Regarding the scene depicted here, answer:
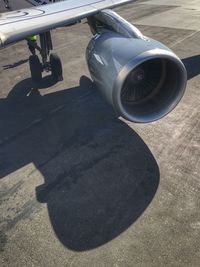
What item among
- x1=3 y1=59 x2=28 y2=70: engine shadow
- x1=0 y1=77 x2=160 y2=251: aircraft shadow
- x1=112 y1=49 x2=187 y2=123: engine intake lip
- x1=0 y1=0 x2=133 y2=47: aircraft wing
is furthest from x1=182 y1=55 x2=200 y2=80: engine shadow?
x1=3 y1=59 x2=28 y2=70: engine shadow

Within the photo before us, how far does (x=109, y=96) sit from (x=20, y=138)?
138 inches

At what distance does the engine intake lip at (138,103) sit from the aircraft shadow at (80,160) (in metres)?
1.12

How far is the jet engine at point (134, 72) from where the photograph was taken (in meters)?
7.35

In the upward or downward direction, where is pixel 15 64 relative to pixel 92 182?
downward

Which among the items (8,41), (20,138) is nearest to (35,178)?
(20,138)

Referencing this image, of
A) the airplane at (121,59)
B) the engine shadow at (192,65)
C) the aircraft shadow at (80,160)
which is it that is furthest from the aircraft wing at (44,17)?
the engine shadow at (192,65)

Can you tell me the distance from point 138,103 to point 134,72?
832 mm

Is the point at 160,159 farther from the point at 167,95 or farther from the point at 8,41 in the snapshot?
the point at 8,41

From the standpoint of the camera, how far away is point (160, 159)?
27.6 ft

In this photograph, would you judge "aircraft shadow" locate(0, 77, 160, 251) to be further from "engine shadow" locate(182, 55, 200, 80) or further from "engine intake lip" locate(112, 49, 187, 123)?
"engine shadow" locate(182, 55, 200, 80)

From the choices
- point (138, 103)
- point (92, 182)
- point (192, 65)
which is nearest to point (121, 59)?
point (138, 103)

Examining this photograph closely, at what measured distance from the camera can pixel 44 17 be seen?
28.8 ft

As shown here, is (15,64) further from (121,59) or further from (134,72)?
(121,59)

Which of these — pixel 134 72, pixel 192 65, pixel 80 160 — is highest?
pixel 134 72
